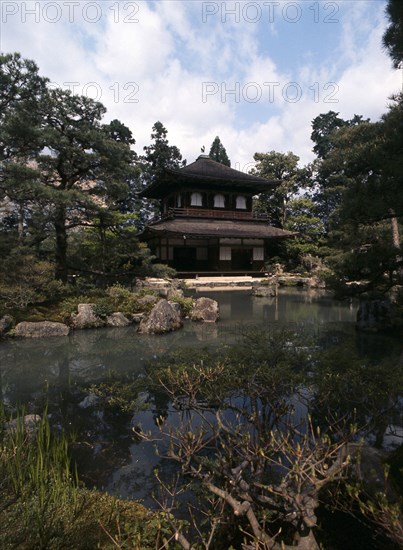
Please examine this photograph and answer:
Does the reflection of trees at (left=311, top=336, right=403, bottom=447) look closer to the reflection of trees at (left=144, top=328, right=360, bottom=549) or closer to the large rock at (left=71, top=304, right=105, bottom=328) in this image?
the reflection of trees at (left=144, top=328, right=360, bottom=549)

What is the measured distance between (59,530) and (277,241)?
29480 millimetres

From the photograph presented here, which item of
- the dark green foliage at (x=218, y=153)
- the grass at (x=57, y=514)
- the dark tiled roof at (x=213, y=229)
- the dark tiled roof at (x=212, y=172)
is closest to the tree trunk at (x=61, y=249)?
the dark tiled roof at (x=213, y=229)

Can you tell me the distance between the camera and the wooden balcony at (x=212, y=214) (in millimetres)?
27125

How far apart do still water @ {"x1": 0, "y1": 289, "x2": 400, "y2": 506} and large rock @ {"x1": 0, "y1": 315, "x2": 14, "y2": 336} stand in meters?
0.54

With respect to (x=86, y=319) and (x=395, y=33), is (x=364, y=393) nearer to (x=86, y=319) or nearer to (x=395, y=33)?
(x=395, y=33)

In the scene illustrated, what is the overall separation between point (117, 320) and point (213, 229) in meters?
15.1

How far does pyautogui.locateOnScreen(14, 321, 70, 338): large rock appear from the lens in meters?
10.8

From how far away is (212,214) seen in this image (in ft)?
92.4

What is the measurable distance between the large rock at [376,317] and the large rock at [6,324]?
11.0 metres

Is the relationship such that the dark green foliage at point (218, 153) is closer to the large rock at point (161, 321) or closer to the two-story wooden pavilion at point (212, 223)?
the two-story wooden pavilion at point (212, 223)

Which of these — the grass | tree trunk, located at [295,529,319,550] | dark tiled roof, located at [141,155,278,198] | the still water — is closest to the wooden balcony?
dark tiled roof, located at [141,155,278,198]

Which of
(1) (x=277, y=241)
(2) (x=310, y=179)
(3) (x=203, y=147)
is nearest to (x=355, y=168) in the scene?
(1) (x=277, y=241)

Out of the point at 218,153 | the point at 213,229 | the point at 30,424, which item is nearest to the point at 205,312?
the point at 30,424

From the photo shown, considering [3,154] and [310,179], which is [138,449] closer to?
[3,154]
